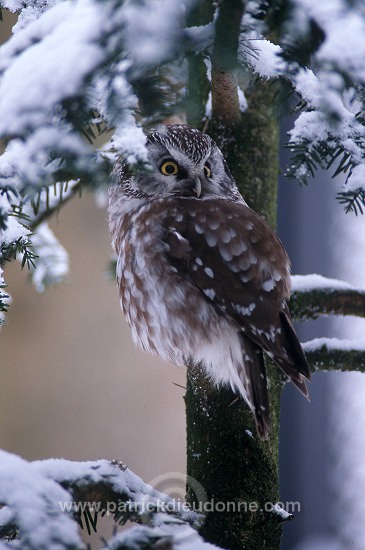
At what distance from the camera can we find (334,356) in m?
2.04

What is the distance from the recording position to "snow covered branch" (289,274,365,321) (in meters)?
2.04

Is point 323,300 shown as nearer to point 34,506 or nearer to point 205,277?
point 205,277

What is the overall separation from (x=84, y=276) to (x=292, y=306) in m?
2.93

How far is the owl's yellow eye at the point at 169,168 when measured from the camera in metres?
2.10

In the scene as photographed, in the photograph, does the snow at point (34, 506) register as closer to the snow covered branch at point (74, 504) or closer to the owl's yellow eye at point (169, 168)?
the snow covered branch at point (74, 504)

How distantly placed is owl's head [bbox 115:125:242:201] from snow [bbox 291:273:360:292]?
1.08 feet

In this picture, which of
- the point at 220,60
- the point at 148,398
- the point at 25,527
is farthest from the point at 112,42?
the point at 148,398

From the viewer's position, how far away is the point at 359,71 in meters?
1.00

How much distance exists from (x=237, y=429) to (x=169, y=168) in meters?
Result: 0.82

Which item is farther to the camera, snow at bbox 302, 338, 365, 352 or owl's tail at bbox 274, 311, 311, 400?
snow at bbox 302, 338, 365, 352

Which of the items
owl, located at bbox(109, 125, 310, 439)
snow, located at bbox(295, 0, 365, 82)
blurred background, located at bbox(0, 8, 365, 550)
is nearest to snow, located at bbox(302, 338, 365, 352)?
owl, located at bbox(109, 125, 310, 439)

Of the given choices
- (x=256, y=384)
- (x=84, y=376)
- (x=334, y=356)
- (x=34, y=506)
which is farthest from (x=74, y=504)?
(x=84, y=376)

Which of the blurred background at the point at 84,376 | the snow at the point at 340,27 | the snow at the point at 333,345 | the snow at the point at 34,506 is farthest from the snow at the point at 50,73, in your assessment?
the blurred background at the point at 84,376

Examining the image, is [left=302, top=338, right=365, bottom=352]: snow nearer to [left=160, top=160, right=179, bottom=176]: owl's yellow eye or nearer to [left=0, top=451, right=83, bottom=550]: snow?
[left=160, top=160, right=179, bottom=176]: owl's yellow eye
